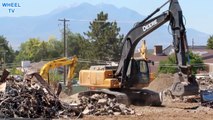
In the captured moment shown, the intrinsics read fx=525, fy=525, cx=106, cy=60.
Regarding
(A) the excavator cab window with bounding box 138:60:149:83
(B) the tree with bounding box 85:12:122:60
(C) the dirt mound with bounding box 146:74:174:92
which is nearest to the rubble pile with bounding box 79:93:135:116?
(A) the excavator cab window with bounding box 138:60:149:83

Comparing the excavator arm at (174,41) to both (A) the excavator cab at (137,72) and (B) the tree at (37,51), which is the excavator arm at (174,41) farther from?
(B) the tree at (37,51)

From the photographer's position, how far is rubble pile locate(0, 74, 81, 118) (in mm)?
15844

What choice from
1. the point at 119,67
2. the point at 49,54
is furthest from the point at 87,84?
the point at 49,54

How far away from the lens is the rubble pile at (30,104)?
A: 15844 mm

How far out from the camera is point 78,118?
16.7 m

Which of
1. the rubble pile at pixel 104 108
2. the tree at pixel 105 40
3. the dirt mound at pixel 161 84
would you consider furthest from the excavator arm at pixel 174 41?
the tree at pixel 105 40

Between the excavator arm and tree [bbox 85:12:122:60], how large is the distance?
57477mm

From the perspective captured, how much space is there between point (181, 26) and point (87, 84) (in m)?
5.07

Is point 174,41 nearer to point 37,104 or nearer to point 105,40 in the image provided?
point 37,104

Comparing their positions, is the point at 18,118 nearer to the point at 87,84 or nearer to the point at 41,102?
the point at 41,102

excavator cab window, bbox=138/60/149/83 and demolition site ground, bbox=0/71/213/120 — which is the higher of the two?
excavator cab window, bbox=138/60/149/83

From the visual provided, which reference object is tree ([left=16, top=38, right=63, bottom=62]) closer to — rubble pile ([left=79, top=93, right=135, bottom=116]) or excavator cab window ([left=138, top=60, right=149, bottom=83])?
excavator cab window ([left=138, top=60, right=149, bottom=83])

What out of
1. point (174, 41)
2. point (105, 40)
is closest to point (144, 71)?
point (174, 41)

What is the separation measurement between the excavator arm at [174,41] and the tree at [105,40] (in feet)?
189
